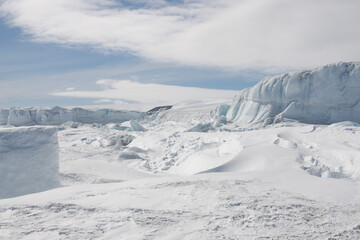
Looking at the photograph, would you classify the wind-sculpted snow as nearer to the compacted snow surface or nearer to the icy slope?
the icy slope

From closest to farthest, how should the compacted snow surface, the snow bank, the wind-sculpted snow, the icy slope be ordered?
the compacted snow surface < the snow bank < the icy slope < the wind-sculpted snow

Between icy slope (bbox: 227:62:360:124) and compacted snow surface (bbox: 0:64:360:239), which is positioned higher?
icy slope (bbox: 227:62:360:124)

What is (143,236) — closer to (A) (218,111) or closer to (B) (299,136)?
(B) (299,136)

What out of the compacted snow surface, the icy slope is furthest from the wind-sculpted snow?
the compacted snow surface

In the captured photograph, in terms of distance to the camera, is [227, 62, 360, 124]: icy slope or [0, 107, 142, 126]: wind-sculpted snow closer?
[227, 62, 360, 124]: icy slope

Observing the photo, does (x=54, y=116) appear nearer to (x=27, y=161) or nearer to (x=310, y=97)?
(x=310, y=97)

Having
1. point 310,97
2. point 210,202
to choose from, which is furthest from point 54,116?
point 210,202

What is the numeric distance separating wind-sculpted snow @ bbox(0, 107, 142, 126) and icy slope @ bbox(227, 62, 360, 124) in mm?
18096

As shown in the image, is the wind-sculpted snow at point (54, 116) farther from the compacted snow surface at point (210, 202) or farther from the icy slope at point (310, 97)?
the compacted snow surface at point (210, 202)

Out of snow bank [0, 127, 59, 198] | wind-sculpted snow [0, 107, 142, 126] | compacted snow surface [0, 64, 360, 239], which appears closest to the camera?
compacted snow surface [0, 64, 360, 239]

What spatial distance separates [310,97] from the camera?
13.4 meters

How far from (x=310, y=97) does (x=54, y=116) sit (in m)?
22.9

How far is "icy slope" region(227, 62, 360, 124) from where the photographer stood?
12.8 meters

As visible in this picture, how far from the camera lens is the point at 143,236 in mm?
2553
